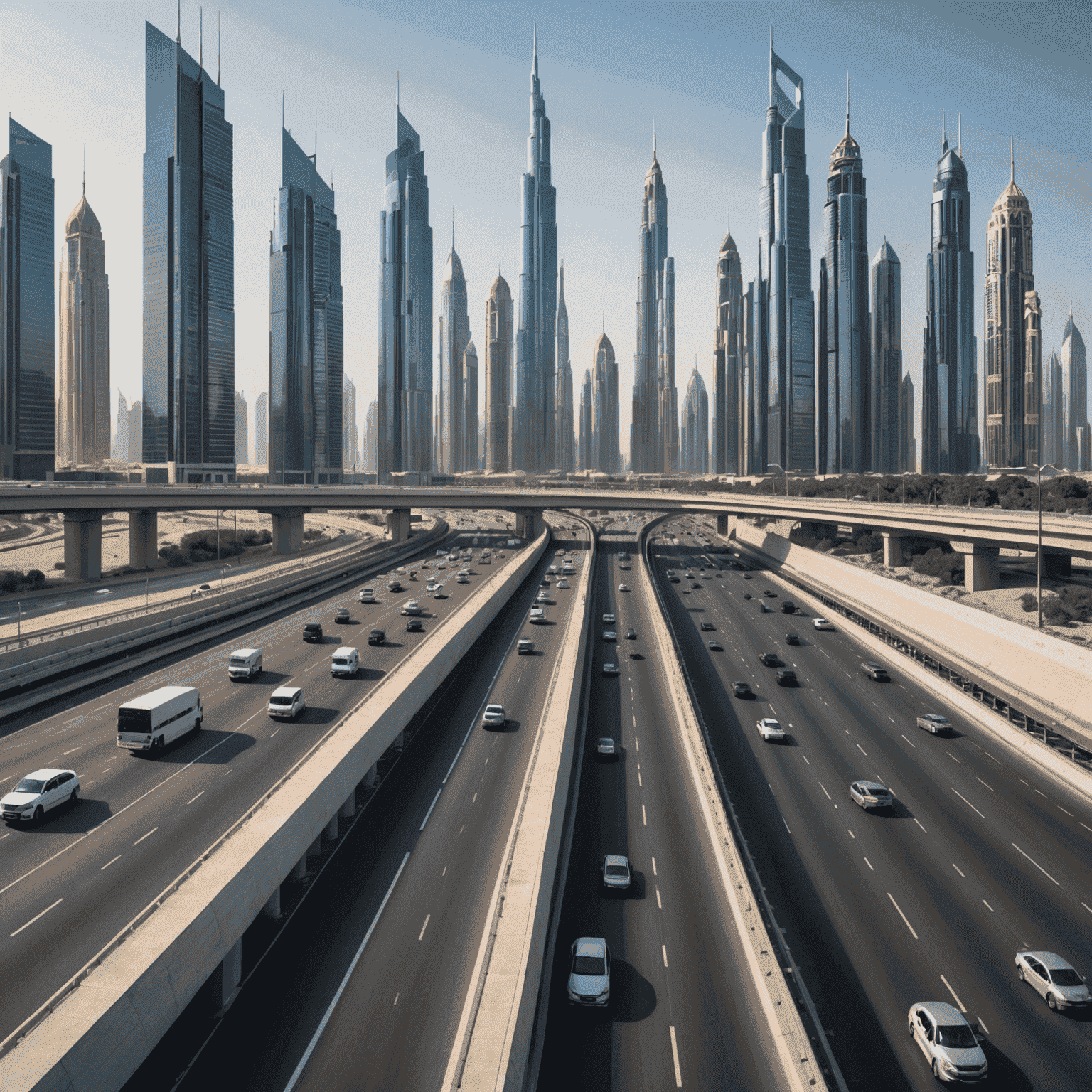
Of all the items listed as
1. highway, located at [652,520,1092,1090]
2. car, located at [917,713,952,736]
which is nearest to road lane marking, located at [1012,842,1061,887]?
highway, located at [652,520,1092,1090]

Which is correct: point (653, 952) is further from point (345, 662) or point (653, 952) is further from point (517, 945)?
point (345, 662)

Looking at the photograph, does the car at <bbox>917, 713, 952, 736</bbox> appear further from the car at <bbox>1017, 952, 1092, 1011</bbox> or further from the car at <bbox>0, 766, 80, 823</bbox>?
the car at <bbox>0, 766, 80, 823</bbox>

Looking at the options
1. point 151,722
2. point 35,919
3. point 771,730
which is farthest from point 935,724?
point 35,919

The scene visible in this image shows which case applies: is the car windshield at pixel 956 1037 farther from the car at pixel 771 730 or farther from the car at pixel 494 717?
the car at pixel 494 717

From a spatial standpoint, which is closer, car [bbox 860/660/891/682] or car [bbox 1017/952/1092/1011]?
car [bbox 1017/952/1092/1011]

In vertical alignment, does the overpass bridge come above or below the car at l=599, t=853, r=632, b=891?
above

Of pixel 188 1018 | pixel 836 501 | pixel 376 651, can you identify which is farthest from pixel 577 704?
pixel 836 501

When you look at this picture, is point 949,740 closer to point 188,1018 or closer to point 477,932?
point 477,932
